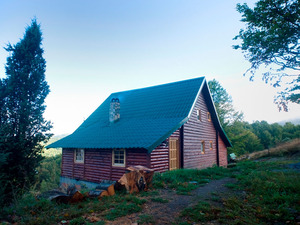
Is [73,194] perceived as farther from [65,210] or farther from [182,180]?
[182,180]

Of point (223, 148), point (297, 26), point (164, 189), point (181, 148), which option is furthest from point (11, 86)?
point (223, 148)

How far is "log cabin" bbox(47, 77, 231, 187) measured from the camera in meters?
11.6

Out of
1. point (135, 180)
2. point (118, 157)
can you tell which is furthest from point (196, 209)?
point (118, 157)

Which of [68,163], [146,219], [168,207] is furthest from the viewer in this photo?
[68,163]

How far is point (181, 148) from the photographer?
13.5 m

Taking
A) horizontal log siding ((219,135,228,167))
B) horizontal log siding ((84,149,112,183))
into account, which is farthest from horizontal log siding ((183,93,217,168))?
horizontal log siding ((84,149,112,183))

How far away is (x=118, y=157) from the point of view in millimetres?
12562

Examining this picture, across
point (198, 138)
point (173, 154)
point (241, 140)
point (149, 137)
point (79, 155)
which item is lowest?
point (79, 155)

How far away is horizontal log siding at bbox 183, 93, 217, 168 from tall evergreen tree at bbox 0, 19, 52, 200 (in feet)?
31.5

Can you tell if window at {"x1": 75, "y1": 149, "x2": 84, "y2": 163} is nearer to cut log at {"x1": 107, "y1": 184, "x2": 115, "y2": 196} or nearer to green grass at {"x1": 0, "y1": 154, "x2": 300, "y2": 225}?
cut log at {"x1": 107, "y1": 184, "x2": 115, "y2": 196}

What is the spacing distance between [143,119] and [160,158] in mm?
4025

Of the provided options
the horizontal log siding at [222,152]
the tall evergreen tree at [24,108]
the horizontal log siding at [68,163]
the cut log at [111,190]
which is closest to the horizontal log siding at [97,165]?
the horizontal log siding at [68,163]

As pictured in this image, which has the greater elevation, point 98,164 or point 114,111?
point 114,111

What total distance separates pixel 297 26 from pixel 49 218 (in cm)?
1456
